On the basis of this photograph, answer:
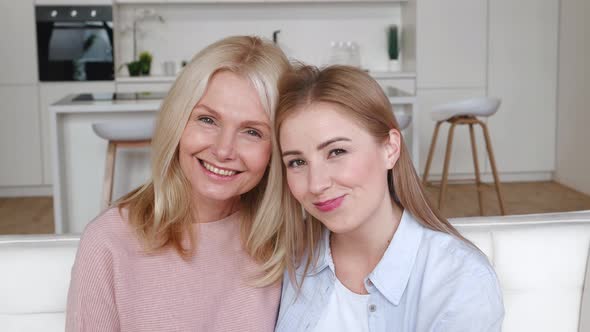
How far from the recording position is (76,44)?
21.1 feet

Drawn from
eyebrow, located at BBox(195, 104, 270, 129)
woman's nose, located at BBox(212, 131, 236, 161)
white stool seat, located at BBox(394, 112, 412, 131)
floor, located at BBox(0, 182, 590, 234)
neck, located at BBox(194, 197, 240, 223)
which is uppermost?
eyebrow, located at BBox(195, 104, 270, 129)

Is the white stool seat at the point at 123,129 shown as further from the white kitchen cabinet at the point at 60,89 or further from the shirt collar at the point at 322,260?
the shirt collar at the point at 322,260

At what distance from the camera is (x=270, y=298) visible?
177 cm

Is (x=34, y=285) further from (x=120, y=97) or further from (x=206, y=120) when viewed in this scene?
(x=120, y=97)

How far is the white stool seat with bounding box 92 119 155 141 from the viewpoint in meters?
4.33

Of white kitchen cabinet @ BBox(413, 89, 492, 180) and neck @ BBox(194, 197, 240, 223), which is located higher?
neck @ BBox(194, 197, 240, 223)

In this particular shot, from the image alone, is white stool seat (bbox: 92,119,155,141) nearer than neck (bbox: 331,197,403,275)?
No

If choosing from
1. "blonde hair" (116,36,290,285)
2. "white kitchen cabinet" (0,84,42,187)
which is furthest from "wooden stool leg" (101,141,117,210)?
"blonde hair" (116,36,290,285)

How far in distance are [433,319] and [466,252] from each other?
0.14 metres

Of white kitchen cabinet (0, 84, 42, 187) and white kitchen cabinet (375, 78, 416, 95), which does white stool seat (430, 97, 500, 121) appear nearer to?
white kitchen cabinet (375, 78, 416, 95)

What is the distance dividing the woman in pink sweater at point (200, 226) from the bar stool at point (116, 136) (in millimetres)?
2585

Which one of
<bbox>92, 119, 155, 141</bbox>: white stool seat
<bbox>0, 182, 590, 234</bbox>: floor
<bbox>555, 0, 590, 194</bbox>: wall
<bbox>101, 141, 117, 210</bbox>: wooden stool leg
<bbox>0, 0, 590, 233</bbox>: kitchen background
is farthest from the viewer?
<bbox>0, 0, 590, 233</bbox>: kitchen background

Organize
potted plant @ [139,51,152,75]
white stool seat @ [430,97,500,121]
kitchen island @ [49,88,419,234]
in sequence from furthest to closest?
potted plant @ [139,51,152,75]
white stool seat @ [430,97,500,121]
kitchen island @ [49,88,419,234]

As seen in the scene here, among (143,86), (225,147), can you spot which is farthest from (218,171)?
(143,86)
